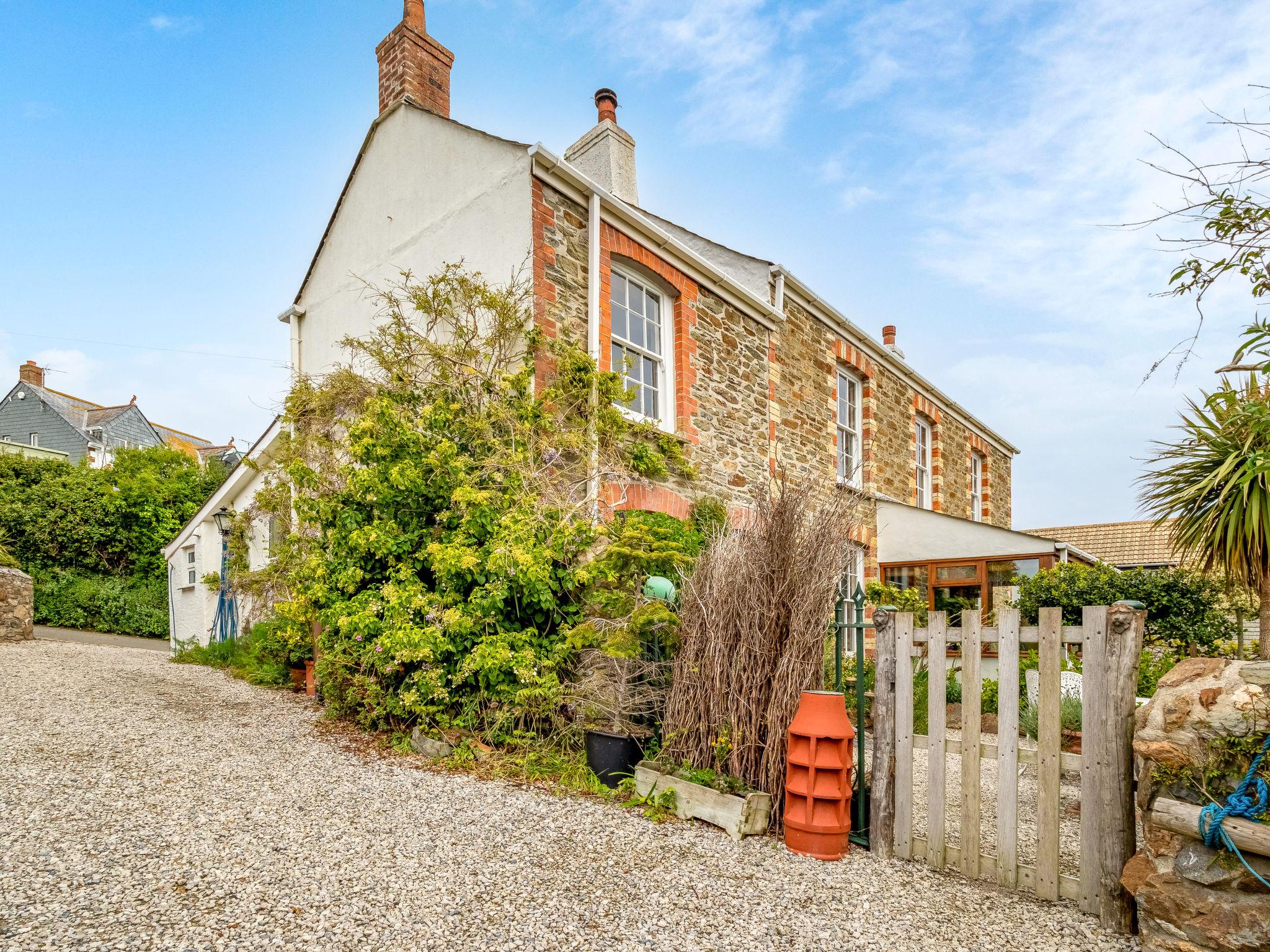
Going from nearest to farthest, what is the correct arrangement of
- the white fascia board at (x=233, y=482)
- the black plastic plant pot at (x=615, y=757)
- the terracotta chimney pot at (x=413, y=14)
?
the black plastic plant pot at (x=615, y=757), the terracotta chimney pot at (x=413, y=14), the white fascia board at (x=233, y=482)

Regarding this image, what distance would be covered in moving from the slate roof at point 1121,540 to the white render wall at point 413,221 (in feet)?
59.9

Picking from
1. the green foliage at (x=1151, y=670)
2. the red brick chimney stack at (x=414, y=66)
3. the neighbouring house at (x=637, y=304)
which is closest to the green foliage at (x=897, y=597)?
the neighbouring house at (x=637, y=304)

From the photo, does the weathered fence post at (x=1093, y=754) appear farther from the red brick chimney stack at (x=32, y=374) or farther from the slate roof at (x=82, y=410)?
the red brick chimney stack at (x=32, y=374)

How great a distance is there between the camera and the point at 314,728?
21.4 feet

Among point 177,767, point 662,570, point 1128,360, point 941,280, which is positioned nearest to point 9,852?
point 177,767

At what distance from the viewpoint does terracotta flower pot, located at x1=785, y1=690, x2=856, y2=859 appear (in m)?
3.74

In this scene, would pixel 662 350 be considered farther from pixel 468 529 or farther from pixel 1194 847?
pixel 1194 847

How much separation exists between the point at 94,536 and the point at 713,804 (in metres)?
19.4

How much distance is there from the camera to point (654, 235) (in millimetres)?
8180

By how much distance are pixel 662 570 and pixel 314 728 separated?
3584 millimetres

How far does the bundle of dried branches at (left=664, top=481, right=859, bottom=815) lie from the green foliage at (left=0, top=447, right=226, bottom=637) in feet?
57.7

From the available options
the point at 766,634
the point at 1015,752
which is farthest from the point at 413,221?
the point at 1015,752

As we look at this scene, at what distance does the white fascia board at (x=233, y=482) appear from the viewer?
10.1 meters

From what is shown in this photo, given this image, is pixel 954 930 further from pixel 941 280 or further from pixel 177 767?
pixel 941 280
